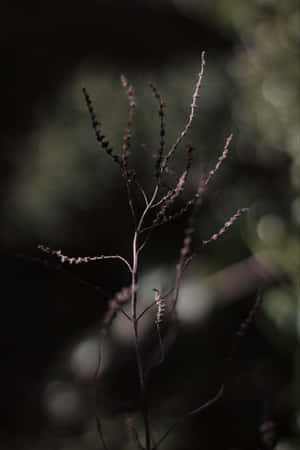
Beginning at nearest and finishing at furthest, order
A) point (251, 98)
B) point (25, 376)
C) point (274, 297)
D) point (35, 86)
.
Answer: point (274, 297) < point (251, 98) < point (25, 376) < point (35, 86)

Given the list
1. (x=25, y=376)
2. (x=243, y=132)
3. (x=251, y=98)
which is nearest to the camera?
(x=251, y=98)

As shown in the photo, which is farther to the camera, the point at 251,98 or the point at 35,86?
the point at 35,86

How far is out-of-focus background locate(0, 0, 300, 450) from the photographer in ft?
4.04

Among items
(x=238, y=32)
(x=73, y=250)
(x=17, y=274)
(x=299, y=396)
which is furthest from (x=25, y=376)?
(x=238, y=32)

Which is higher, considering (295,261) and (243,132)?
(243,132)

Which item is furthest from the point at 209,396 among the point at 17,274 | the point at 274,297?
the point at 17,274

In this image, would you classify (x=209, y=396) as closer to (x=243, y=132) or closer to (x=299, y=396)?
(x=299, y=396)

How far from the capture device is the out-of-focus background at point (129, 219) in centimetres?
123

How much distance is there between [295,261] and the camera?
112cm

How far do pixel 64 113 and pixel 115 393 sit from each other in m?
0.88

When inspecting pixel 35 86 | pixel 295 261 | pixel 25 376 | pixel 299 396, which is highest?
pixel 35 86

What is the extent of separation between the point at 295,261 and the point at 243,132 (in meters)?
0.47

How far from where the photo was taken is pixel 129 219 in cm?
181

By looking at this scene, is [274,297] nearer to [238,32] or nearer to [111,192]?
[238,32]
